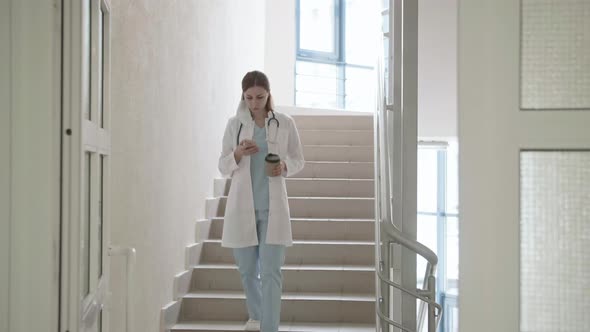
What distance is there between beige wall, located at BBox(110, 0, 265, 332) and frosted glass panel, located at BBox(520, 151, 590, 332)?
1214mm

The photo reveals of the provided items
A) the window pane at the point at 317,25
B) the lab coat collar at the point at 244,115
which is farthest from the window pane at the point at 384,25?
the window pane at the point at 317,25

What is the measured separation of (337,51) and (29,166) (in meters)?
9.45

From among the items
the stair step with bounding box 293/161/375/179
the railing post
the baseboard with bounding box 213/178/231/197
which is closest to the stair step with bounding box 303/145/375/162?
the stair step with bounding box 293/161/375/179

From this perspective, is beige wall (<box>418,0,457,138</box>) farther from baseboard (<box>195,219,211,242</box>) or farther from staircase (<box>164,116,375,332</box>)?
baseboard (<box>195,219,211,242</box>)

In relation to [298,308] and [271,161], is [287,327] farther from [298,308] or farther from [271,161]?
[271,161]

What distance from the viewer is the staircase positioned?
16.0 feet

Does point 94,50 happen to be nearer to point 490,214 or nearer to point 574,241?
point 490,214

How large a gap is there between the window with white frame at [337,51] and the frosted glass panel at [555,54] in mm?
9269

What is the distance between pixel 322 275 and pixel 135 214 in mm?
→ 1860

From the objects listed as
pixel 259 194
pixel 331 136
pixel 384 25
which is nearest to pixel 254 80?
pixel 259 194

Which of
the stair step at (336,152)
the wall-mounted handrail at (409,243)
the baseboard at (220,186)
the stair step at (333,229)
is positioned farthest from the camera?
the stair step at (336,152)

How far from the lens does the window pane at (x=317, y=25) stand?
10820 millimetres

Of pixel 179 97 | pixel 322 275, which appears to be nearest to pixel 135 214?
pixel 179 97

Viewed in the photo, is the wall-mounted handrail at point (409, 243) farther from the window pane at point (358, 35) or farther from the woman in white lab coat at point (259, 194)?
the window pane at point (358, 35)
